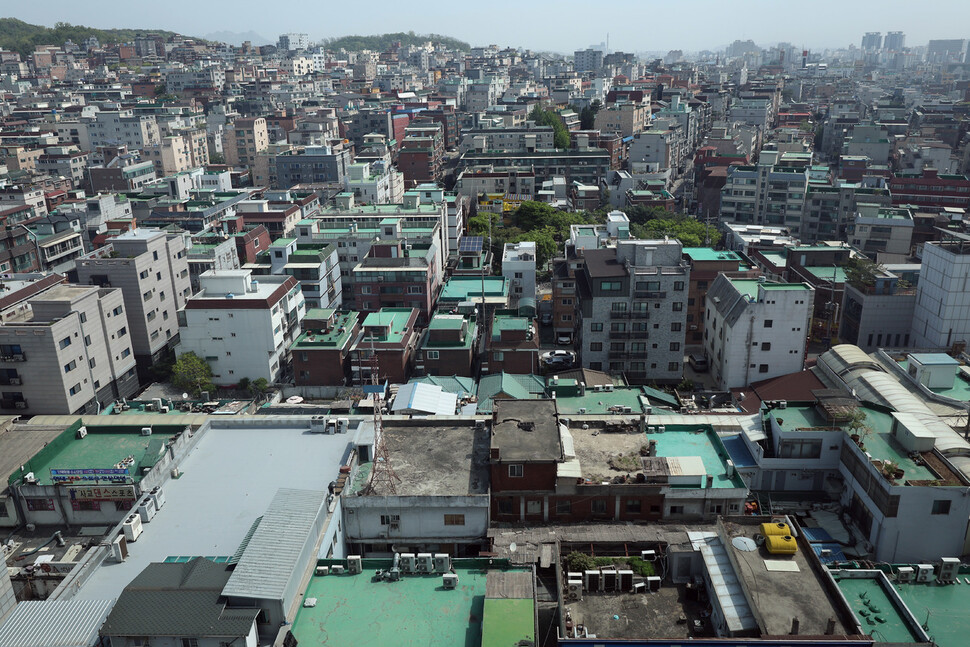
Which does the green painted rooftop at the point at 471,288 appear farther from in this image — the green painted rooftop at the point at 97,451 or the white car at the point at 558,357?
the green painted rooftop at the point at 97,451

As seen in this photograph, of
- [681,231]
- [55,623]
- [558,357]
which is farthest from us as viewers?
[681,231]

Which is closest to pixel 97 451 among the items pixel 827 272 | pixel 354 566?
pixel 354 566

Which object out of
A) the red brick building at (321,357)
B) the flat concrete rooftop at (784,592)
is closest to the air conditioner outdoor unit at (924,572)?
the flat concrete rooftop at (784,592)

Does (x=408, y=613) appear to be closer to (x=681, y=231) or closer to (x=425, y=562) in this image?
(x=425, y=562)

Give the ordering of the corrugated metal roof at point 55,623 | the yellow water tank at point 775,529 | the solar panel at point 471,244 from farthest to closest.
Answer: the solar panel at point 471,244 → the yellow water tank at point 775,529 → the corrugated metal roof at point 55,623

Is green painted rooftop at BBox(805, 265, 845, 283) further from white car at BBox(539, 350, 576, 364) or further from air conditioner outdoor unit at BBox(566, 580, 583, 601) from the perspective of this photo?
air conditioner outdoor unit at BBox(566, 580, 583, 601)

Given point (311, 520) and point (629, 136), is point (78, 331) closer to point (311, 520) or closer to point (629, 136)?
point (311, 520)
